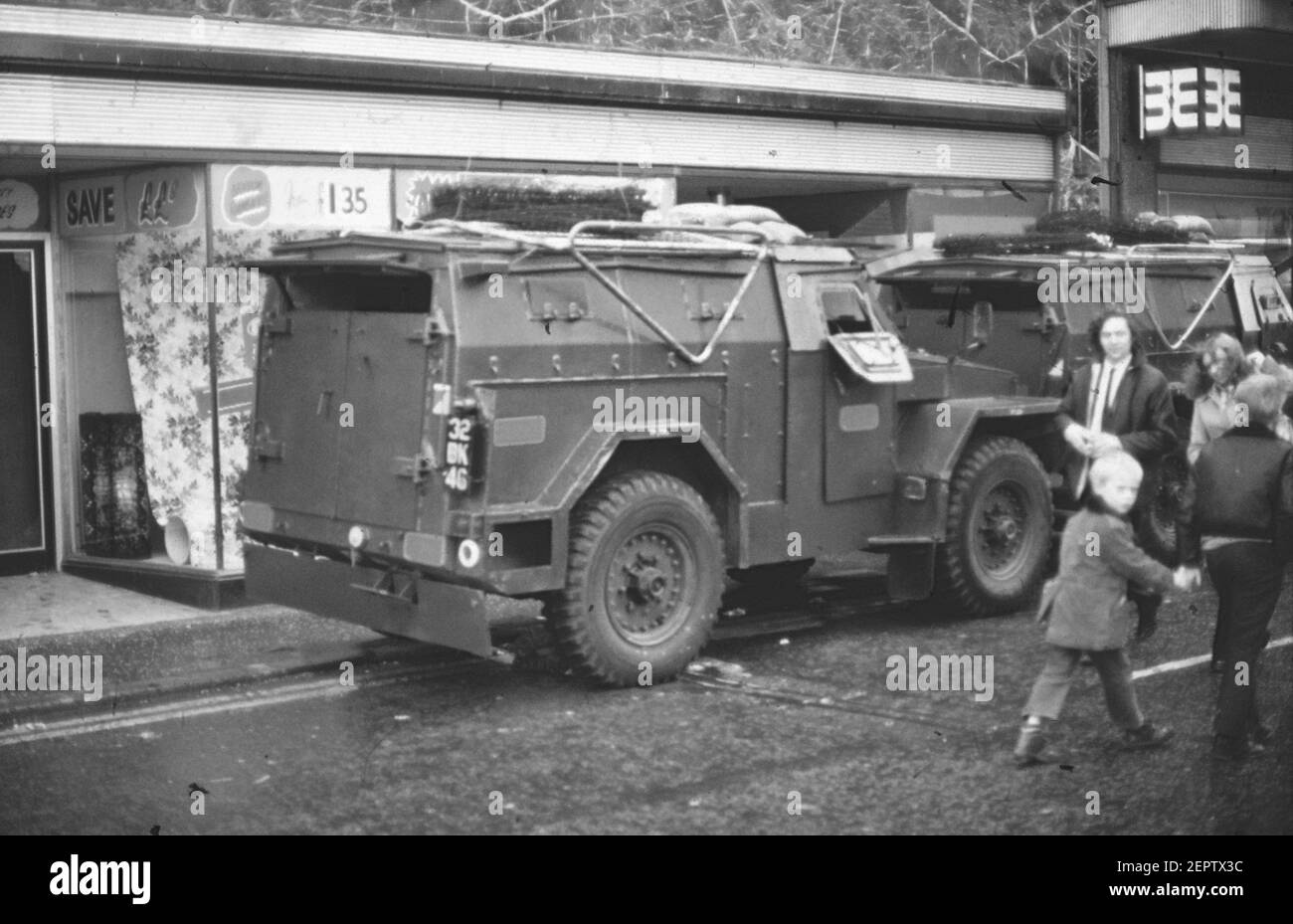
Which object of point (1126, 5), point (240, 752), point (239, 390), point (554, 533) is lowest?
point (240, 752)

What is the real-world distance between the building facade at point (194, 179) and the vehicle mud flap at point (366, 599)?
2108 mm

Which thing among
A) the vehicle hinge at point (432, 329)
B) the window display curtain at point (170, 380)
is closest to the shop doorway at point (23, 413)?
the window display curtain at point (170, 380)

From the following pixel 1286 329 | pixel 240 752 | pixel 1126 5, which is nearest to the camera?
pixel 240 752

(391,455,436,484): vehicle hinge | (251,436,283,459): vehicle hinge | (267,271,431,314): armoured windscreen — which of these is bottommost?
(391,455,436,484): vehicle hinge

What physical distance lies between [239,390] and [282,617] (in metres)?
1.50

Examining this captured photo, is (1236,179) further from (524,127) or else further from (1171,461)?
(524,127)

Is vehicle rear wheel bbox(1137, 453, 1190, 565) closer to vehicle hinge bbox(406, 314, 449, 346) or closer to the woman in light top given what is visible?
the woman in light top

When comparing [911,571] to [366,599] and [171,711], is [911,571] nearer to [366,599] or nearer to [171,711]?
[366,599]

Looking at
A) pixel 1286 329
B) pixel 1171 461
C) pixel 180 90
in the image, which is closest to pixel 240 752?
pixel 180 90

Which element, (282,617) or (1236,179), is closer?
(282,617)

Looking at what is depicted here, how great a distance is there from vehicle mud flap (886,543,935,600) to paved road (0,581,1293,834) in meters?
0.62

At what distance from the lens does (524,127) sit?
40.8 ft

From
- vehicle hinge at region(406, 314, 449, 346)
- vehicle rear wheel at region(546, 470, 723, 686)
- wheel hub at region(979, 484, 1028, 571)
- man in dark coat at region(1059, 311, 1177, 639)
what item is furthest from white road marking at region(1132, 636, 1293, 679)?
vehicle hinge at region(406, 314, 449, 346)

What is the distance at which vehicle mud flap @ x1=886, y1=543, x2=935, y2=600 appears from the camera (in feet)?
33.0
